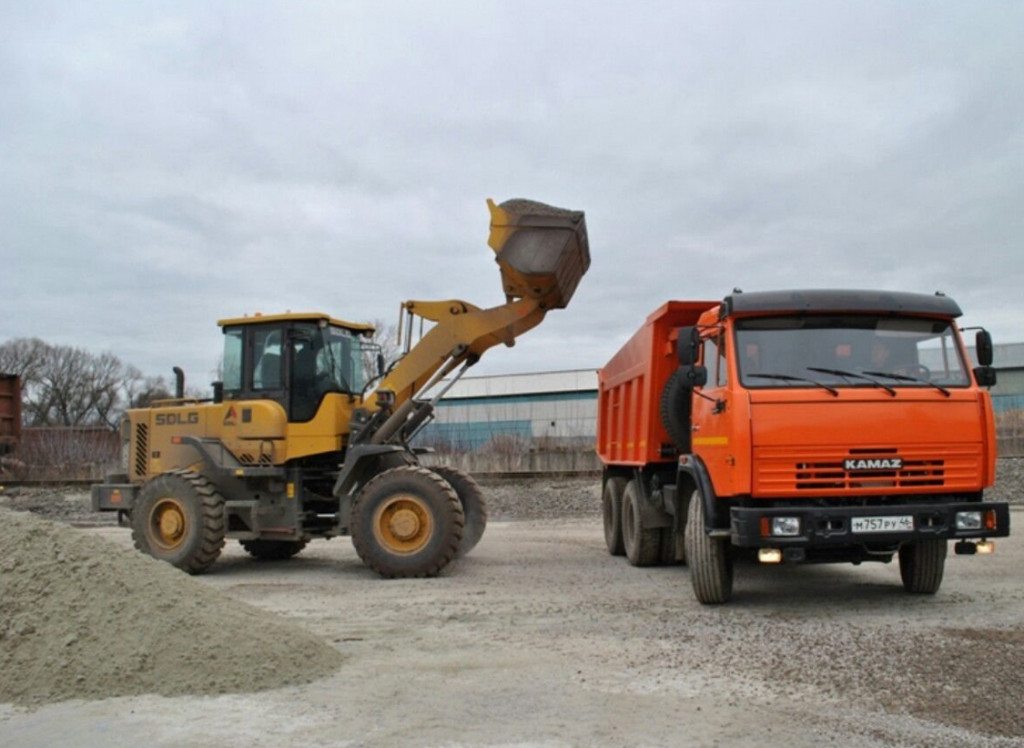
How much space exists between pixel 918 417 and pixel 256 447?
7.59 meters

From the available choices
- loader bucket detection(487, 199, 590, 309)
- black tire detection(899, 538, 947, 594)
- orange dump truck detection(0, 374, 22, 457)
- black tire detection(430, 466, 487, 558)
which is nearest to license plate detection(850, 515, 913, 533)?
black tire detection(899, 538, 947, 594)

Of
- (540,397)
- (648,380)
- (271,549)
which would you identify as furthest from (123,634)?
(540,397)

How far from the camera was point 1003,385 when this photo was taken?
45.1 m

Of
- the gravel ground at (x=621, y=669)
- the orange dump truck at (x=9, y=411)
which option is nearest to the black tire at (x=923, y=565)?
the gravel ground at (x=621, y=669)

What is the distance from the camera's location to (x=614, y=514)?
43.1 ft

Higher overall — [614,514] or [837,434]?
[837,434]

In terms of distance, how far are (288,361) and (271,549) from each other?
311cm

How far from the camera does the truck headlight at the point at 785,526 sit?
7.66m

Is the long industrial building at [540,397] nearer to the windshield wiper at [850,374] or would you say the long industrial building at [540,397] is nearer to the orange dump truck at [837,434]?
the orange dump truck at [837,434]

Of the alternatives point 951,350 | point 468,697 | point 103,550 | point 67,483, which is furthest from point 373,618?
point 67,483

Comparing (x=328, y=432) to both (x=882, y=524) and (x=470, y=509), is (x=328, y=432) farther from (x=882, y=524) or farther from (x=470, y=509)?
(x=882, y=524)

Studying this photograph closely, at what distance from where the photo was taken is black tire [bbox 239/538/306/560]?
13.5 metres

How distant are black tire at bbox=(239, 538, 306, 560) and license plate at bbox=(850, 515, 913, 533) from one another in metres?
8.14

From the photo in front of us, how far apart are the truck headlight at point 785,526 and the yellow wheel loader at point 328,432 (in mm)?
4241
